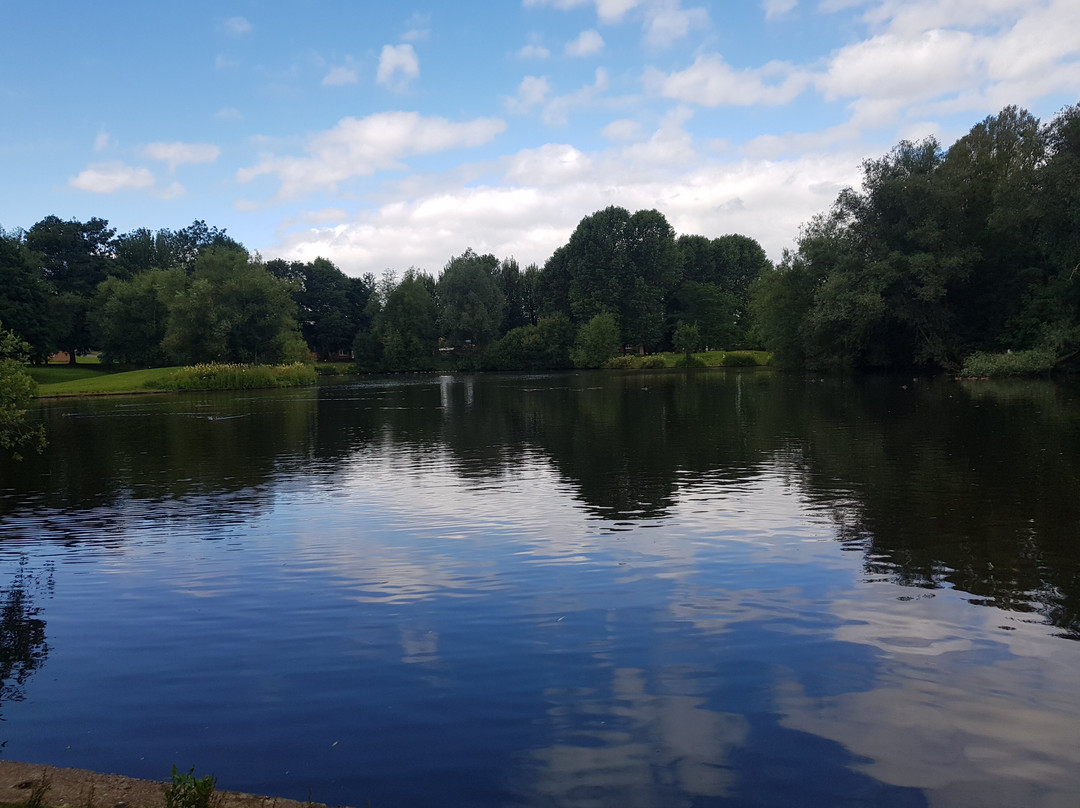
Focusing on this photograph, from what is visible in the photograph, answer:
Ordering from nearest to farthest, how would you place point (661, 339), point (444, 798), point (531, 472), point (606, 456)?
→ point (444, 798)
point (531, 472)
point (606, 456)
point (661, 339)

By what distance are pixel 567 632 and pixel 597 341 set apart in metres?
111

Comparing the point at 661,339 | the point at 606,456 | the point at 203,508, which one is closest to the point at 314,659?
the point at 203,508

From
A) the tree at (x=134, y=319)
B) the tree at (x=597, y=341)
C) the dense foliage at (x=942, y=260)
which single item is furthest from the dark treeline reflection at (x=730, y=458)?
the tree at (x=597, y=341)

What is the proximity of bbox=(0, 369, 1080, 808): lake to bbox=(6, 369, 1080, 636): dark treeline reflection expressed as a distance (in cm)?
15

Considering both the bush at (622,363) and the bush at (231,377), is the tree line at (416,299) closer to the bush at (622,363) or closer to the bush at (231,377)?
the bush at (622,363)

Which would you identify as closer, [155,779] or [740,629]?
[155,779]

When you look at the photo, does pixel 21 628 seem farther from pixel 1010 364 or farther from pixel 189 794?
pixel 1010 364

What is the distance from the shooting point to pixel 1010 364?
195 ft

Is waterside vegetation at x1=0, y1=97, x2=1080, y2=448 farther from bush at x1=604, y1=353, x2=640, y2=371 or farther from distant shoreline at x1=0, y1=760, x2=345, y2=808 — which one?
distant shoreline at x1=0, y1=760, x2=345, y2=808

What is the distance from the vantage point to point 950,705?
6.98 m

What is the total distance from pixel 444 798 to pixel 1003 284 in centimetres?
7984

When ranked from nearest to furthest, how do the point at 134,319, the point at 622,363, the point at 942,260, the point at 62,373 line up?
1. the point at 942,260
2. the point at 62,373
3. the point at 134,319
4. the point at 622,363

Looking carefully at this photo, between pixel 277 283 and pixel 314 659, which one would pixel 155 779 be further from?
pixel 277 283

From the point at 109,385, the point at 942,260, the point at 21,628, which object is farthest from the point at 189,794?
the point at 109,385
